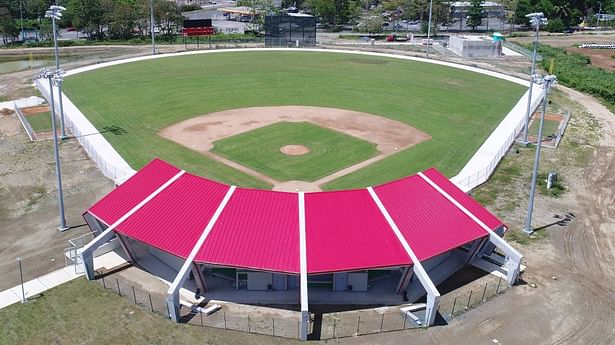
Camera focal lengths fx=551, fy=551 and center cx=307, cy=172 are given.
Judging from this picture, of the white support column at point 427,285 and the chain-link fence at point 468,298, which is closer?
the white support column at point 427,285

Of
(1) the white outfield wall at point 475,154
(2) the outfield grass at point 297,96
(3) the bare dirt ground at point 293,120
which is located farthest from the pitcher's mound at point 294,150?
(1) the white outfield wall at point 475,154

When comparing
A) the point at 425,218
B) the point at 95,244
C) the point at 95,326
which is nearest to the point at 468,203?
the point at 425,218

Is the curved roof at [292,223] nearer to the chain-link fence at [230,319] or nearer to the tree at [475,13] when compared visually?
the chain-link fence at [230,319]

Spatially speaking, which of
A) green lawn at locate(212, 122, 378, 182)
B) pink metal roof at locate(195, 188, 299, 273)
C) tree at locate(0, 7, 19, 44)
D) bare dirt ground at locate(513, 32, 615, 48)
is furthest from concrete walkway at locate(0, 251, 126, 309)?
bare dirt ground at locate(513, 32, 615, 48)

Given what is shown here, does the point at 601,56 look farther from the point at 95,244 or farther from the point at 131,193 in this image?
the point at 95,244

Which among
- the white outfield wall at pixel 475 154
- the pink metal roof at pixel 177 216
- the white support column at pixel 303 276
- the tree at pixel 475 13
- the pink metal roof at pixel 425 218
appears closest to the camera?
the white support column at pixel 303 276
